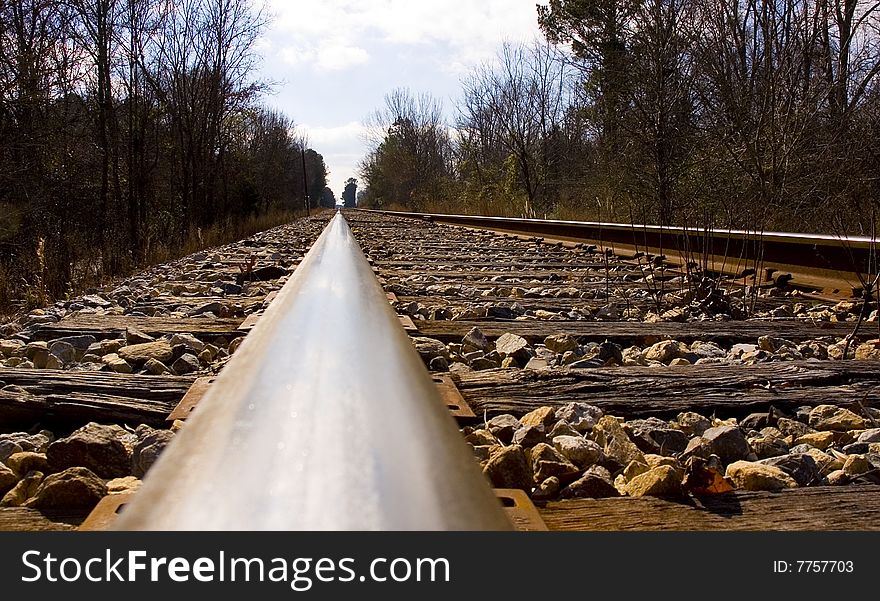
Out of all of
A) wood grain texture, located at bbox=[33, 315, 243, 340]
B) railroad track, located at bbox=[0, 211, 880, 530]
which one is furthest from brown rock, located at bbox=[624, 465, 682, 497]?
wood grain texture, located at bbox=[33, 315, 243, 340]

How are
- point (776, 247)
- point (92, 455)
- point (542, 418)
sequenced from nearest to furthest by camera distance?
1. point (92, 455)
2. point (542, 418)
3. point (776, 247)

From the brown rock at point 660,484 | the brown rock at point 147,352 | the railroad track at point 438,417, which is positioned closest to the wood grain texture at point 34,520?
the railroad track at point 438,417

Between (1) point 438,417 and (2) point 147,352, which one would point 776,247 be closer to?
(2) point 147,352

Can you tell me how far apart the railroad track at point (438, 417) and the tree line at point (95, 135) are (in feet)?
11.1

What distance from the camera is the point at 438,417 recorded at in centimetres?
103

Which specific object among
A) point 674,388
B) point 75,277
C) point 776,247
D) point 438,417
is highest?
point 776,247

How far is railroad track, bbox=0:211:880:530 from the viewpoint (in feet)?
2.54

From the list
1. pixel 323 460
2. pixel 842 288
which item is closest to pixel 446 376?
pixel 323 460

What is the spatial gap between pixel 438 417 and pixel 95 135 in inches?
494

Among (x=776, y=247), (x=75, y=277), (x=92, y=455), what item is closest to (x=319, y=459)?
(x=92, y=455)

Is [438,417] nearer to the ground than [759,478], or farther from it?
farther from it

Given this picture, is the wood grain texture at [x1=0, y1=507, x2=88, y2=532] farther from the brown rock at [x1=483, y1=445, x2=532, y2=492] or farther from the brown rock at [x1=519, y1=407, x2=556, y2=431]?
the brown rock at [x1=519, y1=407, x2=556, y2=431]

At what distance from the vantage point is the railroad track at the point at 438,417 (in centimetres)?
77
